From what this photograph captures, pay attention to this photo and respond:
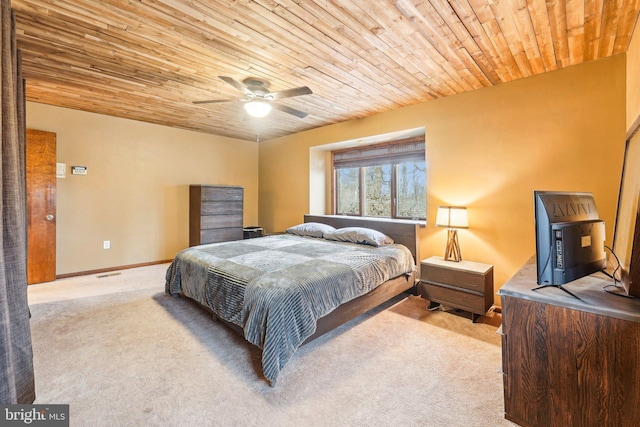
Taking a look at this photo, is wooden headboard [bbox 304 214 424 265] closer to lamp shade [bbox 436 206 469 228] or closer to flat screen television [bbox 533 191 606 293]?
lamp shade [bbox 436 206 469 228]

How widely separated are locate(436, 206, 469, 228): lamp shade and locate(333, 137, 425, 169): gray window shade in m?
1.13

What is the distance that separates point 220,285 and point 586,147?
3623 mm

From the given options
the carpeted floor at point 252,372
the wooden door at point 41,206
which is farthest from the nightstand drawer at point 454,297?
the wooden door at point 41,206

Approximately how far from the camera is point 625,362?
1.13 meters

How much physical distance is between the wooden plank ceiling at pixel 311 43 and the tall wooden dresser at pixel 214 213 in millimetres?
1937

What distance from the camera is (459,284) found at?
9.55 feet

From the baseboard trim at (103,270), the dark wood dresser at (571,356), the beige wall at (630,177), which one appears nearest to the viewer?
the dark wood dresser at (571,356)

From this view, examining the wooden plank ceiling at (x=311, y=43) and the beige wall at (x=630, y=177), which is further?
the wooden plank ceiling at (x=311, y=43)

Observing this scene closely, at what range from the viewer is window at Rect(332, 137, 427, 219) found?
4.17 metres

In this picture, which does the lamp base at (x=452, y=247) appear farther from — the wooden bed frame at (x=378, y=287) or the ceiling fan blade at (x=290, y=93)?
the ceiling fan blade at (x=290, y=93)

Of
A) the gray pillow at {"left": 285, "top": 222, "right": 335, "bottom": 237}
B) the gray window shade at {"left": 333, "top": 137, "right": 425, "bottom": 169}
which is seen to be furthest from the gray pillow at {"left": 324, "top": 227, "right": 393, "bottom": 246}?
the gray window shade at {"left": 333, "top": 137, "right": 425, "bottom": 169}

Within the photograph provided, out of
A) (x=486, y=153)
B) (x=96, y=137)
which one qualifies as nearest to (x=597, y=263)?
(x=486, y=153)

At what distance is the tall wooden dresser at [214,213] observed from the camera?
501 cm

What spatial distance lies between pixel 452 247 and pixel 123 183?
5151mm
